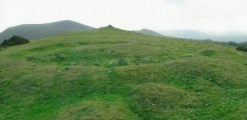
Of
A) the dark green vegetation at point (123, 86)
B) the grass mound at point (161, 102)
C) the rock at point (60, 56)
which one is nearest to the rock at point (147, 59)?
the dark green vegetation at point (123, 86)

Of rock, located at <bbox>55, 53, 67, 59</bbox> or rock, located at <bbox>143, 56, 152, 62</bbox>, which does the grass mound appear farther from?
rock, located at <bbox>55, 53, 67, 59</bbox>

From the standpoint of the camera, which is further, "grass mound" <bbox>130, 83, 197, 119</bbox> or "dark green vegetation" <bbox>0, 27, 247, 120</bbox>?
"dark green vegetation" <bbox>0, 27, 247, 120</bbox>

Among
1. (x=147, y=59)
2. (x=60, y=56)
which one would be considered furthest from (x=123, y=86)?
(x=60, y=56)

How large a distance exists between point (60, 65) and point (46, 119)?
20576 mm

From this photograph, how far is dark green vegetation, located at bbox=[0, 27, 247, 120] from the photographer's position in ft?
108

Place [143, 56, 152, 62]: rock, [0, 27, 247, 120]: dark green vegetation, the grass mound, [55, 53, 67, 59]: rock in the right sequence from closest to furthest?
the grass mound
[0, 27, 247, 120]: dark green vegetation
[143, 56, 152, 62]: rock
[55, 53, 67, 59]: rock

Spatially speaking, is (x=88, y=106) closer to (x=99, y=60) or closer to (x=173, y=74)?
(x=173, y=74)

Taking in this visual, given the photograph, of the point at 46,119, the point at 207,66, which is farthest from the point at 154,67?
the point at 46,119

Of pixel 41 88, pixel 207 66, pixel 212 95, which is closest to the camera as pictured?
pixel 212 95

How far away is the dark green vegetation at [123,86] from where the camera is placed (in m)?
32.8

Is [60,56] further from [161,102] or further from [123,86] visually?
[161,102]

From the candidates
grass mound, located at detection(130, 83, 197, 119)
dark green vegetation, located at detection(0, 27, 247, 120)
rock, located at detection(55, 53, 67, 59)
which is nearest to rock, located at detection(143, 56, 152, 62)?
dark green vegetation, located at detection(0, 27, 247, 120)

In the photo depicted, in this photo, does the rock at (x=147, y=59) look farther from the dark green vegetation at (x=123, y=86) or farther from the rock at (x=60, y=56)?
the rock at (x=60, y=56)

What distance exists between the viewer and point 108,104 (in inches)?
1353
